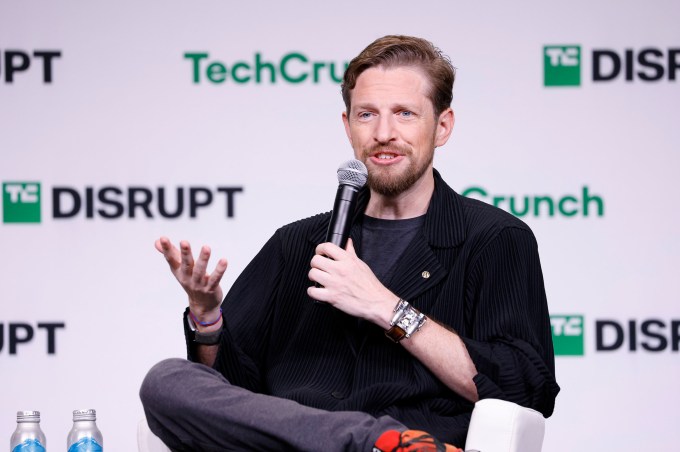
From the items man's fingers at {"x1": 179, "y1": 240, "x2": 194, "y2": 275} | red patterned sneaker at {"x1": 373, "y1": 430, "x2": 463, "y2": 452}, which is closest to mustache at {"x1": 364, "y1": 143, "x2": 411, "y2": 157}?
man's fingers at {"x1": 179, "y1": 240, "x2": 194, "y2": 275}

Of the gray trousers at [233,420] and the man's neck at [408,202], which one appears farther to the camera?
the man's neck at [408,202]

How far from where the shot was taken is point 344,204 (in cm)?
277

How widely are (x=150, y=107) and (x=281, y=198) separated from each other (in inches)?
24.2

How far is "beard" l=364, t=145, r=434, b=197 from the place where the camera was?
303 cm

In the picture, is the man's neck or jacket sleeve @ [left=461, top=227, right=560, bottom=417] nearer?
jacket sleeve @ [left=461, top=227, right=560, bottom=417]

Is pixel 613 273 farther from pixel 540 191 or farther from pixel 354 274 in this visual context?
pixel 354 274

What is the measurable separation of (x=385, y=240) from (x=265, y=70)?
1.54m

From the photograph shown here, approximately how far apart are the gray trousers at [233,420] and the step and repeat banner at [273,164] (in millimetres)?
1641

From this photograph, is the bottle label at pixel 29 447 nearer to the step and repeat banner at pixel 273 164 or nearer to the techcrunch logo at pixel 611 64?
the step and repeat banner at pixel 273 164

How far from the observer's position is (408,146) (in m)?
3.03

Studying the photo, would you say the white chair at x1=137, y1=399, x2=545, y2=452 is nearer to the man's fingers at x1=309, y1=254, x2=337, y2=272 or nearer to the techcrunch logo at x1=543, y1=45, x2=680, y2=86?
the man's fingers at x1=309, y1=254, x2=337, y2=272

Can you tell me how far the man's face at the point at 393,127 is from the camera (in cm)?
303

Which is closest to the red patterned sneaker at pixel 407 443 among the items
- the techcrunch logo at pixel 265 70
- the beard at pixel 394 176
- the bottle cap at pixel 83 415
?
the beard at pixel 394 176

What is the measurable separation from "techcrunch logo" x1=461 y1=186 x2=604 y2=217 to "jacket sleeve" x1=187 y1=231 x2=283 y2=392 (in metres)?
1.36
